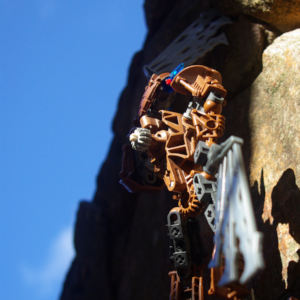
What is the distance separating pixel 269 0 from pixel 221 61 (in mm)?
913

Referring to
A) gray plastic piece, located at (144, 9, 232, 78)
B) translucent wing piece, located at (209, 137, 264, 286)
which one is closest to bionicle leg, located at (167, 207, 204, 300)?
translucent wing piece, located at (209, 137, 264, 286)

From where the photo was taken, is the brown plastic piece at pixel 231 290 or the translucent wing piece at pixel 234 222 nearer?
the translucent wing piece at pixel 234 222

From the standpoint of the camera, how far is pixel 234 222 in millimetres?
1931

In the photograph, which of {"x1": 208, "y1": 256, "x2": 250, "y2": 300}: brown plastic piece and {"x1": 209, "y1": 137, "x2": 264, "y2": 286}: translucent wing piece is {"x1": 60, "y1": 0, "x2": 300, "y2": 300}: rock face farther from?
{"x1": 209, "y1": 137, "x2": 264, "y2": 286}: translucent wing piece

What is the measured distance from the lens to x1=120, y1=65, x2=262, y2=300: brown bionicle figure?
8.07ft

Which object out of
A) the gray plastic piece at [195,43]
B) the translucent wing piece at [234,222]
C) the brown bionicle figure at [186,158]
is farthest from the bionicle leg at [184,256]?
the gray plastic piece at [195,43]

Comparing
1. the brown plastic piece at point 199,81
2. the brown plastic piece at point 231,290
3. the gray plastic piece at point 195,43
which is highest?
the gray plastic piece at point 195,43

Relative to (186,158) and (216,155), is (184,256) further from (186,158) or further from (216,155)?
(216,155)

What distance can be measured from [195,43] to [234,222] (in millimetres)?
3029

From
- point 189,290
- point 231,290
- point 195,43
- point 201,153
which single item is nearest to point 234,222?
point 231,290

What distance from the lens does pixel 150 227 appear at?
5.48m

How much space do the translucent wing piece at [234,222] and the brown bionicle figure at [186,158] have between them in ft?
0.56

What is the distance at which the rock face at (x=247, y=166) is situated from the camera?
283 centimetres

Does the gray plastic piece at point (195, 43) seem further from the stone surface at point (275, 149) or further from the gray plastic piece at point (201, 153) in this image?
the gray plastic piece at point (201, 153)
